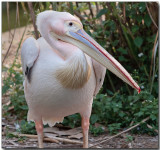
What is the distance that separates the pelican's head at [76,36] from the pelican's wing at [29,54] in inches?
6.8

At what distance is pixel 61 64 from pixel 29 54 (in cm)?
29

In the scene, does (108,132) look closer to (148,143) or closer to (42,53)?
(148,143)

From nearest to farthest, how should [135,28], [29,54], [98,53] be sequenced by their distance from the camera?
[98,53] → [29,54] → [135,28]

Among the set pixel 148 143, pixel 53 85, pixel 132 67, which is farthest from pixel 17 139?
pixel 132 67

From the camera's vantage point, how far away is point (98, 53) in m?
2.67

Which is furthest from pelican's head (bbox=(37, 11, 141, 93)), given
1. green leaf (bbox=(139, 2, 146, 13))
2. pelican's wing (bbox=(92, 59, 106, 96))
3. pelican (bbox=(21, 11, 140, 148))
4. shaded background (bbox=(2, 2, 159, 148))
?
green leaf (bbox=(139, 2, 146, 13))

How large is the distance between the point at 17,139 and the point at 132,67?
5.80 ft

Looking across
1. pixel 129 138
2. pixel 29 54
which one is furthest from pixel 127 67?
pixel 29 54

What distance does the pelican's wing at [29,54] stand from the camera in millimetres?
2775

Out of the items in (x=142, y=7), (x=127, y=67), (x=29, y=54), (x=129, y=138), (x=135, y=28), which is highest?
(x=142, y=7)

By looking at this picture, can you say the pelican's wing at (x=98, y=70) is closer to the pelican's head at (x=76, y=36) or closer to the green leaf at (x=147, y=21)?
the pelican's head at (x=76, y=36)

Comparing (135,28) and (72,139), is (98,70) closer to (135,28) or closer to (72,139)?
(72,139)

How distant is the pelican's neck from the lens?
269cm

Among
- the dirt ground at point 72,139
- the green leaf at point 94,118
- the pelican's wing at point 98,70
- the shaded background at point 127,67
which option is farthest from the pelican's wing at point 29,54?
the green leaf at point 94,118
